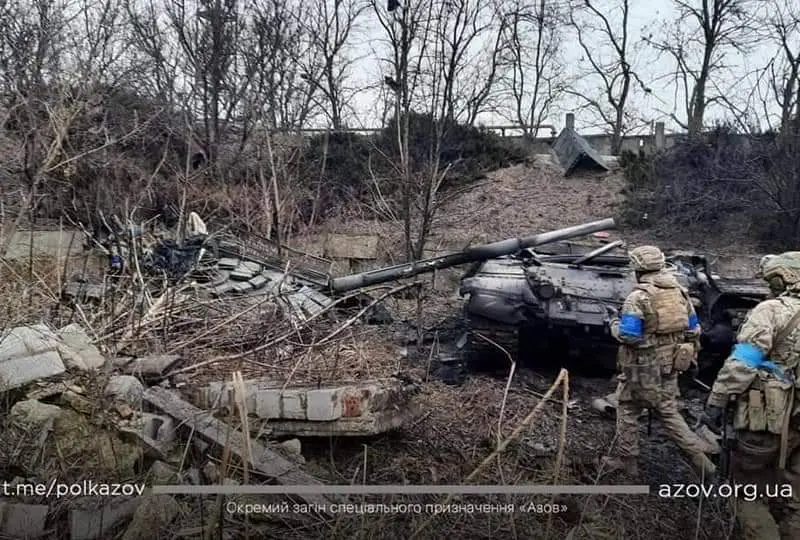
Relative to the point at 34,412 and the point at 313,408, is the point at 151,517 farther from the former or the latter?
the point at 313,408

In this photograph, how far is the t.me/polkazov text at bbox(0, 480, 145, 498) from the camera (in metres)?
3.32

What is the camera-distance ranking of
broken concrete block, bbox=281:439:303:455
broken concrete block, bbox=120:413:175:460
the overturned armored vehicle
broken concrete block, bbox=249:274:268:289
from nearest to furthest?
broken concrete block, bbox=120:413:175:460 → broken concrete block, bbox=281:439:303:455 → the overturned armored vehicle → broken concrete block, bbox=249:274:268:289

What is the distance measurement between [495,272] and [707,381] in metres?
2.39

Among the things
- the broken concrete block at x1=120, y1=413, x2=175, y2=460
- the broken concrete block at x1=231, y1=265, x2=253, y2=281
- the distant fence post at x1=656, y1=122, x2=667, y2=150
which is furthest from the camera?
the distant fence post at x1=656, y1=122, x2=667, y2=150

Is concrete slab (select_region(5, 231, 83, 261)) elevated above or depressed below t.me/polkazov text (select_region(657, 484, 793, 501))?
above

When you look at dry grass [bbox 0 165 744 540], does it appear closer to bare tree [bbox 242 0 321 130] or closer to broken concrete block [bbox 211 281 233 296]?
broken concrete block [bbox 211 281 233 296]

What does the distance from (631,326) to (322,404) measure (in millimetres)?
2171

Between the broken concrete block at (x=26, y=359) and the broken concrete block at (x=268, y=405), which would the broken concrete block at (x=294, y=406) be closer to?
the broken concrete block at (x=268, y=405)

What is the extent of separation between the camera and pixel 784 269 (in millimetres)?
3703

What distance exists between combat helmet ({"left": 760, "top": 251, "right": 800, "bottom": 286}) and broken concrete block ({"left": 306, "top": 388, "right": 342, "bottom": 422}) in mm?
→ 2538

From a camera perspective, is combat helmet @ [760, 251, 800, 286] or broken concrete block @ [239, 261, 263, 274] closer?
→ combat helmet @ [760, 251, 800, 286]

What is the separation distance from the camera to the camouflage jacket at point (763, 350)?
3.53m

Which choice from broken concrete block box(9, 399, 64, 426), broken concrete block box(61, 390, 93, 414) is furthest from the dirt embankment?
broken concrete block box(9, 399, 64, 426)

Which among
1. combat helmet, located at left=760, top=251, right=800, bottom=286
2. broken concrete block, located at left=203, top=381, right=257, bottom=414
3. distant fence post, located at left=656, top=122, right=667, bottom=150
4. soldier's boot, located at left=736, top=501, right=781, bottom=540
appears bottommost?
A: soldier's boot, located at left=736, top=501, right=781, bottom=540
